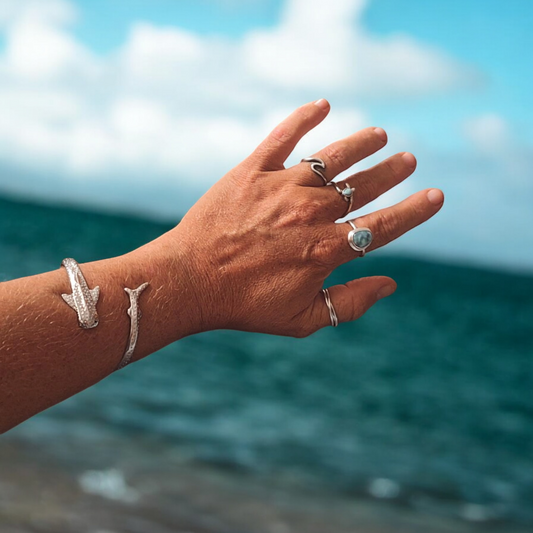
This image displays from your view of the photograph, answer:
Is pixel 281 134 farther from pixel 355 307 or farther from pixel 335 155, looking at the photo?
pixel 355 307

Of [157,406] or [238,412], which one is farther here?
[238,412]

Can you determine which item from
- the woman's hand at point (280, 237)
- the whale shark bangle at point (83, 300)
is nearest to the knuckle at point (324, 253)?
the woman's hand at point (280, 237)

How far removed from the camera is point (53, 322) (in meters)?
1.78

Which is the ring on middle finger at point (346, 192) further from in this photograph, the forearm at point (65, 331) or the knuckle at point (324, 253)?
the forearm at point (65, 331)

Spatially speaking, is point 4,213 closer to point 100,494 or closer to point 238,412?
point 238,412

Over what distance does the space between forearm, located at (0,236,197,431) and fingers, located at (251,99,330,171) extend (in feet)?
2.05

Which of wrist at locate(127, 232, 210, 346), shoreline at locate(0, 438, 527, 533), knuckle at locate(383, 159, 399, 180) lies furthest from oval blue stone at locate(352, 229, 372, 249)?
shoreline at locate(0, 438, 527, 533)

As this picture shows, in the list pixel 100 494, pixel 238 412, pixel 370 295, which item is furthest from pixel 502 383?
pixel 370 295

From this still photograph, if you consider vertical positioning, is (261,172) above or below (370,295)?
above

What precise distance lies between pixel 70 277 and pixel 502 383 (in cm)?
1797

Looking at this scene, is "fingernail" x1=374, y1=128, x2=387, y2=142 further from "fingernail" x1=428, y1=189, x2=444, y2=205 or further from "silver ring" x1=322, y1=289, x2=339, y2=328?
"silver ring" x1=322, y1=289, x2=339, y2=328

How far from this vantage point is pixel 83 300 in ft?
5.98

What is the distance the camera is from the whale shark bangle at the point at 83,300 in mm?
1807

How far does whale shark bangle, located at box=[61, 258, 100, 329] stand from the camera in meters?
1.81
